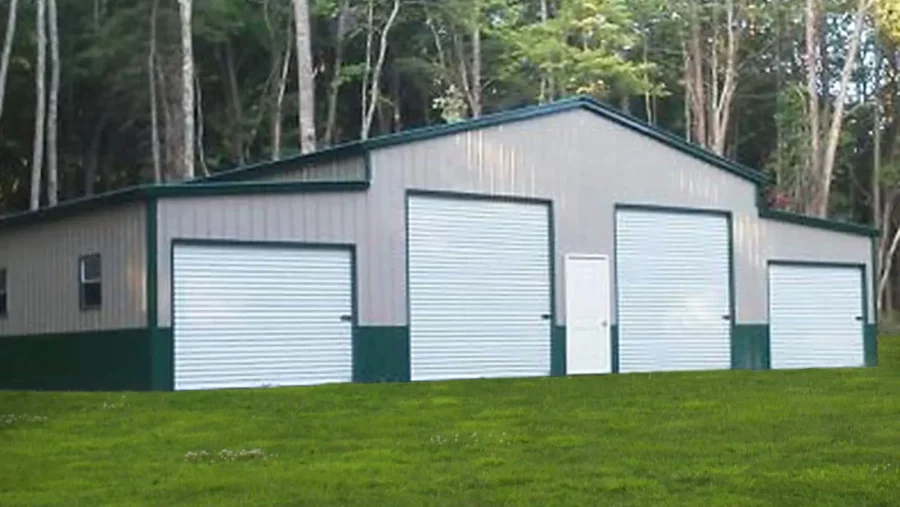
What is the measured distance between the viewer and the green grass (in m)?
9.38

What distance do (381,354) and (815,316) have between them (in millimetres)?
9949

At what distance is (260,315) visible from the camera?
2100cm

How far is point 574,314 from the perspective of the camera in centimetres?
2473

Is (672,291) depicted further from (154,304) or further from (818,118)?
(818,118)

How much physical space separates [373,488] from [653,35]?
38.6 meters

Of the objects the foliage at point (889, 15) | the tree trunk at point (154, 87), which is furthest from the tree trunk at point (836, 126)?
the tree trunk at point (154, 87)

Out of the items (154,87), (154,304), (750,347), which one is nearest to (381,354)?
(154,304)

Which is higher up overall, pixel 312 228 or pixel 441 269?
pixel 312 228

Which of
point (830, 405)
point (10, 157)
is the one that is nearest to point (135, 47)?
point (10, 157)

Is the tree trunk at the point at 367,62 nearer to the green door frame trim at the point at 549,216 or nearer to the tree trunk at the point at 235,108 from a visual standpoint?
the tree trunk at the point at 235,108

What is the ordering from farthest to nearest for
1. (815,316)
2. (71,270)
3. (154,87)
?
(154,87) → (815,316) → (71,270)

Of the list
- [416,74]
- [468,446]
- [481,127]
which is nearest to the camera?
[468,446]

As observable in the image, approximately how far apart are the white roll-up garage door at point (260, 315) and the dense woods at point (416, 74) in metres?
16.8

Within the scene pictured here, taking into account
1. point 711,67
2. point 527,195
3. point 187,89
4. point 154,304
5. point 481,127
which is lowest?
point 154,304
